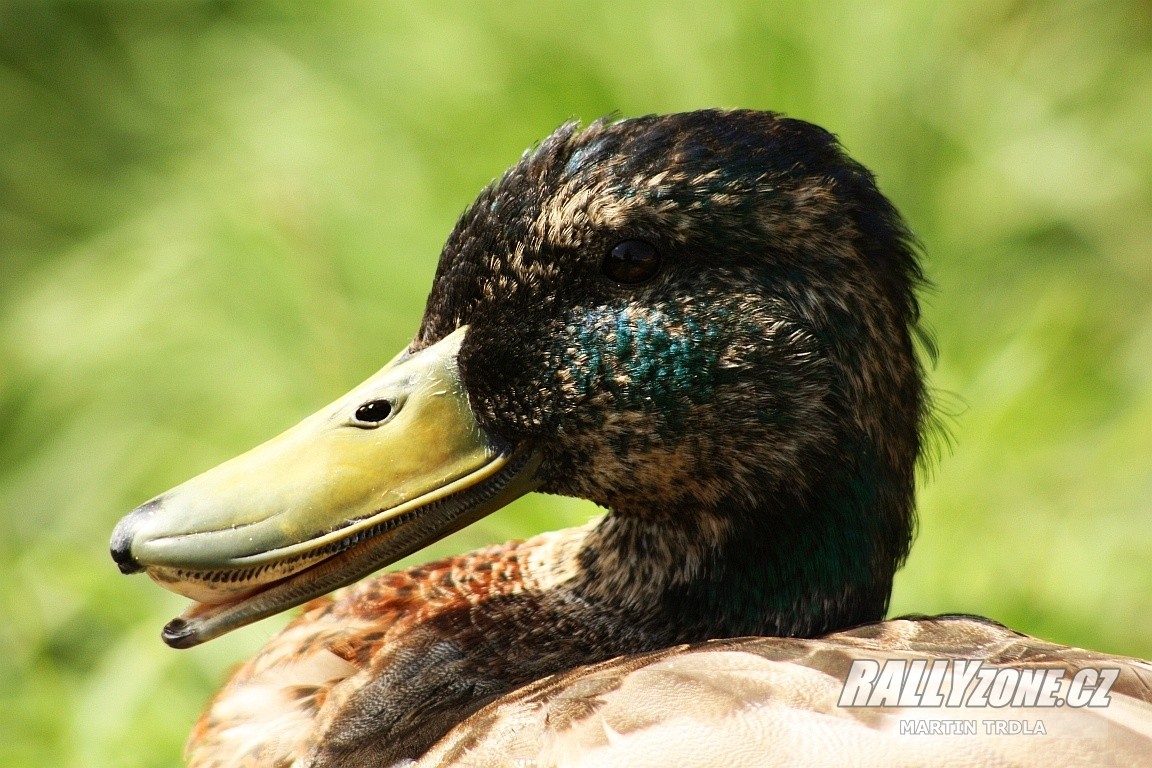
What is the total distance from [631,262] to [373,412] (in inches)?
12.7

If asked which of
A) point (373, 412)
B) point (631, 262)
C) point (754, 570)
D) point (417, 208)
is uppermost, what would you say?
point (417, 208)

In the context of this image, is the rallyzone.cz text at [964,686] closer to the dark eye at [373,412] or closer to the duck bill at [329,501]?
the duck bill at [329,501]

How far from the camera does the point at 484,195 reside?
1514 millimetres

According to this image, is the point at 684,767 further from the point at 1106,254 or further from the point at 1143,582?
the point at 1106,254

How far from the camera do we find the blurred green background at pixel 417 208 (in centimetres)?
280

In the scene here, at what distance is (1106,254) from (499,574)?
207 centimetres

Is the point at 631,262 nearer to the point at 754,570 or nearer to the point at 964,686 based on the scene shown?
the point at 754,570

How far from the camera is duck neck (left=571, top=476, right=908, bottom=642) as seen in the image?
150 cm

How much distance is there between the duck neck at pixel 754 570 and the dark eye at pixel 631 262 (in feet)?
0.89

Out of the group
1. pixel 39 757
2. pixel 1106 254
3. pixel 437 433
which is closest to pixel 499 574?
pixel 437 433

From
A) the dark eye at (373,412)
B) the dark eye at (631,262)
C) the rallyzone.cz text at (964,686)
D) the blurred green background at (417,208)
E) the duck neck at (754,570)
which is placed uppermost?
the blurred green background at (417,208)

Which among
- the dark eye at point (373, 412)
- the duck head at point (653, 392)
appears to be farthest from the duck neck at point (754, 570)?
the dark eye at point (373, 412)

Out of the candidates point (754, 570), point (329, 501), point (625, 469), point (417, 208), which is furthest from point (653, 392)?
point (417, 208)

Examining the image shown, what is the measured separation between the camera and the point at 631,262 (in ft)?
4.75
